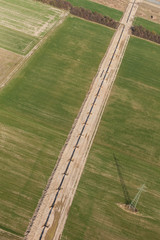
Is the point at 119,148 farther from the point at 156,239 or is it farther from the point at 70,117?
the point at 156,239

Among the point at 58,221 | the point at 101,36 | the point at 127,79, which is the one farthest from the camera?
the point at 101,36

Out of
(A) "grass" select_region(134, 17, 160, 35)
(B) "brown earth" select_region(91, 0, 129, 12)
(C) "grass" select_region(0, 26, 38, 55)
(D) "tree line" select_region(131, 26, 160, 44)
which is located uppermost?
(B) "brown earth" select_region(91, 0, 129, 12)

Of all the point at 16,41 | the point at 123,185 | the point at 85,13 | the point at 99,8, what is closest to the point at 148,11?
the point at 99,8

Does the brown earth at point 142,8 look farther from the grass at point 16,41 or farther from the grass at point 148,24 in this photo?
the grass at point 16,41

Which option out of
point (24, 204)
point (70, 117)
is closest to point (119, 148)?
point (70, 117)

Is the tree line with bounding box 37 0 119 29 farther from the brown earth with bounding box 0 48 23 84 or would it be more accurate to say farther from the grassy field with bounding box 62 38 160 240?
the brown earth with bounding box 0 48 23 84

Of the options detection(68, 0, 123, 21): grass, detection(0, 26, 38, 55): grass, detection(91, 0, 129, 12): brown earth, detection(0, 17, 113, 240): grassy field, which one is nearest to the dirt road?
detection(0, 17, 113, 240): grassy field

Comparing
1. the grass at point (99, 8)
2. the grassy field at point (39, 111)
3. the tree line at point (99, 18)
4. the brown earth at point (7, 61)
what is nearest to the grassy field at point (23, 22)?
the brown earth at point (7, 61)

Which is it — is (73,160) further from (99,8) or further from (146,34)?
(99,8)
